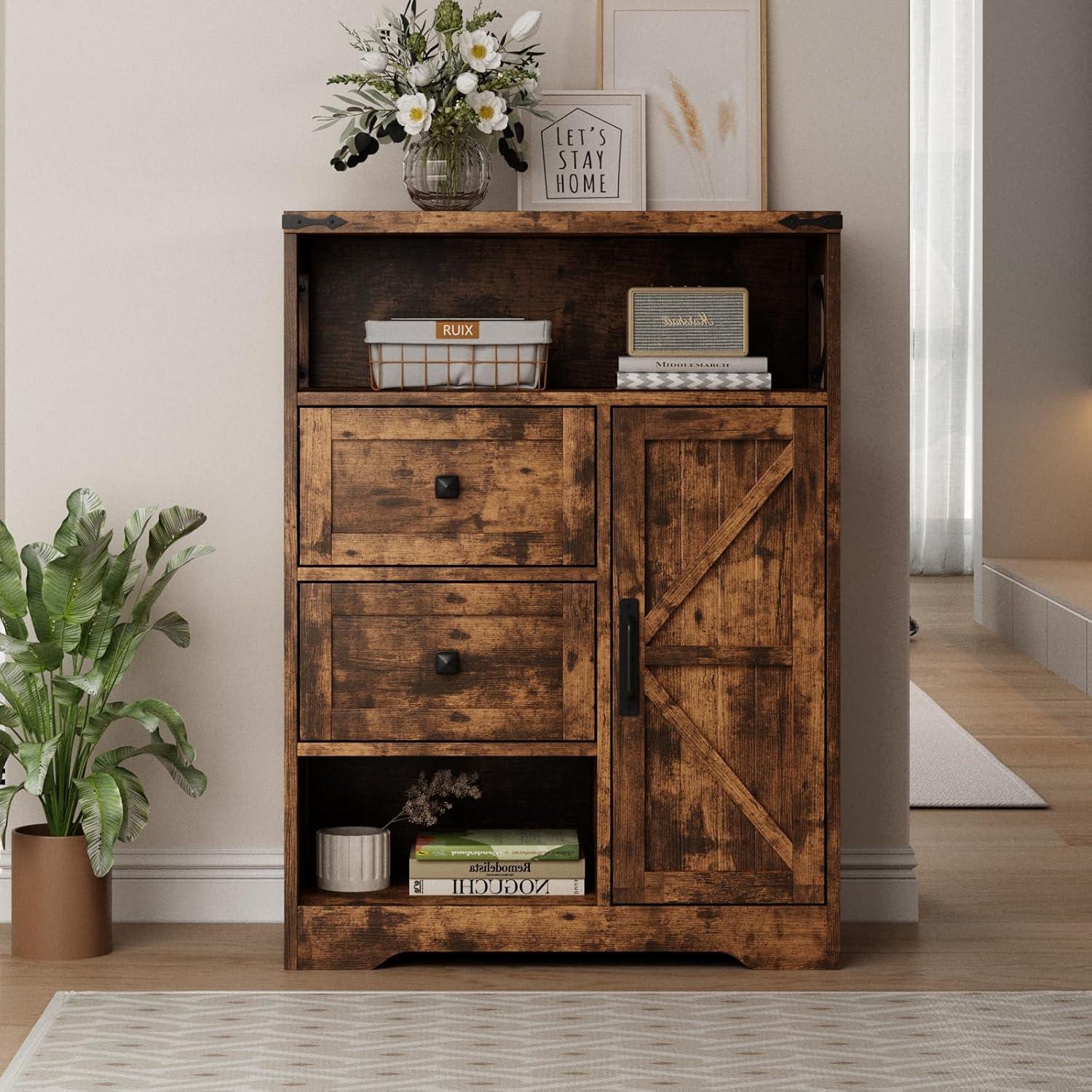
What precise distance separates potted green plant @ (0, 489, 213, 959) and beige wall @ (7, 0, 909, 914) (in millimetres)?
230

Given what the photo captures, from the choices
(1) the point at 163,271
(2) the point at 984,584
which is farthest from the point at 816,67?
(2) the point at 984,584

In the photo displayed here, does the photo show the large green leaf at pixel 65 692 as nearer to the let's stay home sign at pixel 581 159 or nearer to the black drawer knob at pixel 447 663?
the black drawer knob at pixel 447 663

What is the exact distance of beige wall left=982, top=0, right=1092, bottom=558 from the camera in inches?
292

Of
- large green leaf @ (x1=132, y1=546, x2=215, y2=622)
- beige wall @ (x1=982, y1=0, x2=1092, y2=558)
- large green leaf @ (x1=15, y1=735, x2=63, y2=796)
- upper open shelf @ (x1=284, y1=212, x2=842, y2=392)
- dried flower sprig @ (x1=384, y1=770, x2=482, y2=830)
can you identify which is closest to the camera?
large green leaf @ (x1=15, y1=735, x2=63, y2=796)

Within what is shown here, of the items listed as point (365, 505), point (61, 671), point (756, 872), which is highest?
point (365, 505)

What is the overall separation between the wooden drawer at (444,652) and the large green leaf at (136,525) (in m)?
0.37

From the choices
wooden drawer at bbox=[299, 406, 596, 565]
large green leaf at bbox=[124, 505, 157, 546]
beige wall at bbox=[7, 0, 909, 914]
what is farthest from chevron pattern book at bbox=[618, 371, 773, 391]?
large green leaf at bbox=[124, 505, 157, 546]

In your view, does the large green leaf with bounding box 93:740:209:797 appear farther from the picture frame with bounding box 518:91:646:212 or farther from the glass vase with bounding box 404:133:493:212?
the picture frame with bounding box 518:91:646:212

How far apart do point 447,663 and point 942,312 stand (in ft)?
21.9

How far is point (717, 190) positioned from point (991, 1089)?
1826 mm

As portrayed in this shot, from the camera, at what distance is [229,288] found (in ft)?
9.82

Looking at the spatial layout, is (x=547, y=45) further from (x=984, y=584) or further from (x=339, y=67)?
(x=984, y=584)

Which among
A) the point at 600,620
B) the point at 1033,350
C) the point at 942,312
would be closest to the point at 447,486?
the point at 600,620

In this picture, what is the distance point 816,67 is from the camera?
2.96 meters
